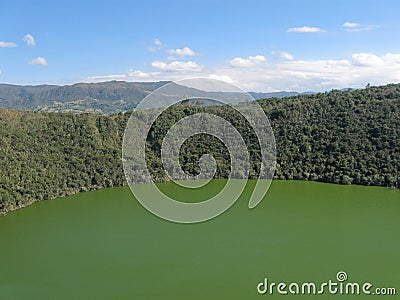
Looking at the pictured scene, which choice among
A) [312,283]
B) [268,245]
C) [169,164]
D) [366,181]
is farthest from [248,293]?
[169,164]

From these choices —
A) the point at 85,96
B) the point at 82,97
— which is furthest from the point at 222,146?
the point at 85,96

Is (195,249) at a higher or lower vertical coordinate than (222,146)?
lower

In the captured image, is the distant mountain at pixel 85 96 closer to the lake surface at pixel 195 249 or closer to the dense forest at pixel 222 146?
the dense forest at pixel 222 146

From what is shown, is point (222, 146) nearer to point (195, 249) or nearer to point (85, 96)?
point (195, 249)

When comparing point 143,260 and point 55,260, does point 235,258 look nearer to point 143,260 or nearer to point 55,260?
point 143,260

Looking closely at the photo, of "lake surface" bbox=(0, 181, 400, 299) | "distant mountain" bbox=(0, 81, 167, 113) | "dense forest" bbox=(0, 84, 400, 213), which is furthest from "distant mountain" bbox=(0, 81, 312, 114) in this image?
"lake surface" bbox=(0, 181, 400, 299)

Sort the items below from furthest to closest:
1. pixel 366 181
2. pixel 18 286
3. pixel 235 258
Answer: pixel 366 181, pixel 235 258, pixel 18 286
